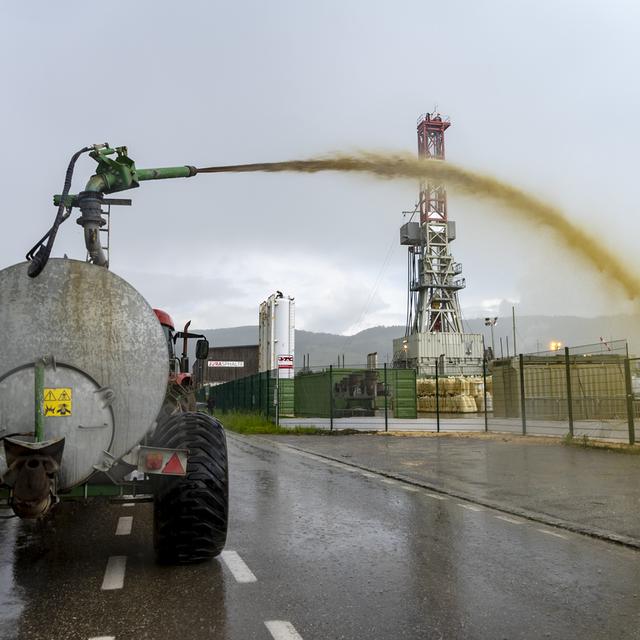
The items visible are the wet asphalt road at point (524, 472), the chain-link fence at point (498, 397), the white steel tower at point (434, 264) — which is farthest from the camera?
the white steel tower at point (434, 264)

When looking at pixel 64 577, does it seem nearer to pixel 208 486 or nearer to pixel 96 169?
pixel 208 486

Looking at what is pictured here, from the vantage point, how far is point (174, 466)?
4.94 m

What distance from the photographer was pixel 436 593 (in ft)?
15.6

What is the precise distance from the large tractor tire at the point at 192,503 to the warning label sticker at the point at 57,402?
0.96 meters

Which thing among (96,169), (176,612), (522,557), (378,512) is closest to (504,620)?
(522,557)

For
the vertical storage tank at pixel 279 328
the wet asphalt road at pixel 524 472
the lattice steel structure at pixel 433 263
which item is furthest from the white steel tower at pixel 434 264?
the wet asphalt road at pixel 524 472

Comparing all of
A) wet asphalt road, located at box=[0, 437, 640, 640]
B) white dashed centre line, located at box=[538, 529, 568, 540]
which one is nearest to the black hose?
wet asphalt road, located at box=[0, 437, 640, 640]

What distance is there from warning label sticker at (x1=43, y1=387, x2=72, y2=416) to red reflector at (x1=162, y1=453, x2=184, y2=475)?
0.82m

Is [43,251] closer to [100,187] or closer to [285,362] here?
[100,187]

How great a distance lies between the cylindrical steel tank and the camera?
14.8 feet

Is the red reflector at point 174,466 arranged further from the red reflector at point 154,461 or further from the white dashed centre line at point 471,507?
the white dashed centre line at point 471,507

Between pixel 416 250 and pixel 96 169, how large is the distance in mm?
71700

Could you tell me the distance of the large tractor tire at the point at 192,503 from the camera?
522 centimetres

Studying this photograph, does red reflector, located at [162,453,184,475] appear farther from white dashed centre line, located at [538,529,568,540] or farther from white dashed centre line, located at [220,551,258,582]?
white dashed centre line, located at [538,529,568,540]
